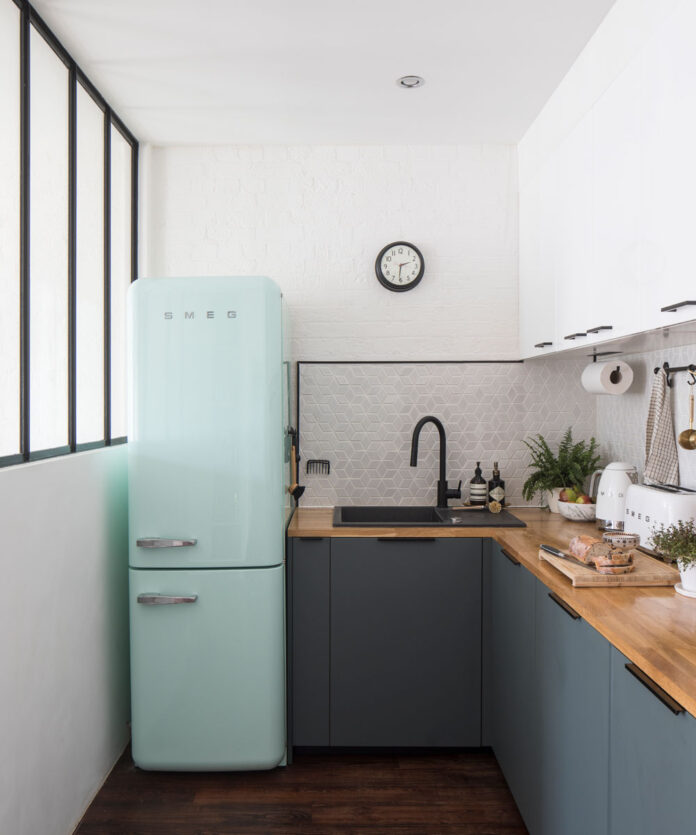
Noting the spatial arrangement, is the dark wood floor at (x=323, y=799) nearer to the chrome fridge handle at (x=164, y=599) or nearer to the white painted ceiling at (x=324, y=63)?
the chrome fridge handle at (x=164, y=599)

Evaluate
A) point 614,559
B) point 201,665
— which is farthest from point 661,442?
point 201,665

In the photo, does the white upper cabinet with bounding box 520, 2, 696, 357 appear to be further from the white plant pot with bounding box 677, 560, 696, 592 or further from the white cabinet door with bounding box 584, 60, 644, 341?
the white plant pot with bounding box 677, 560, 696, 592

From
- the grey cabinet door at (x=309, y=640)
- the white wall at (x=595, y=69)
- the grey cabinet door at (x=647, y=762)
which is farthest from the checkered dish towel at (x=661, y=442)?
the grey cabinet door at (x=309, y=640)

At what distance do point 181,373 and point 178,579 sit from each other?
762mm

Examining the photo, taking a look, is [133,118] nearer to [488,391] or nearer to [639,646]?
[488,391]

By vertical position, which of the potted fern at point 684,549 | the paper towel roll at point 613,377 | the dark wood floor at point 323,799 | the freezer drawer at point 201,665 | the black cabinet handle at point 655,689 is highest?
the paper towel roll at point 613,377

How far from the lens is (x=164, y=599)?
2490 mm

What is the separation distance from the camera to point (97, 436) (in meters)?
2.66

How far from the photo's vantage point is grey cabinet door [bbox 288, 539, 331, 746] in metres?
2.65

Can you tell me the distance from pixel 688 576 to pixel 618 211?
3.54 feet

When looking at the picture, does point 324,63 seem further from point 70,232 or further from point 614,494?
point 614,494

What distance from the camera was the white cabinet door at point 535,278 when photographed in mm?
2781

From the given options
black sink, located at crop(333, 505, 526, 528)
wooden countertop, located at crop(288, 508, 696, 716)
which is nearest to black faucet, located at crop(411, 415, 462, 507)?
black sink, located at crop(333, 505, 526, 528)

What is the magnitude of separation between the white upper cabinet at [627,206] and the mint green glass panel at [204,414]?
3.65 ft
